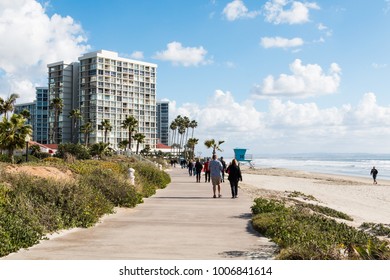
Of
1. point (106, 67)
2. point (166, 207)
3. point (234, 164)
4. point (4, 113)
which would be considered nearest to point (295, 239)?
point (166, 207)

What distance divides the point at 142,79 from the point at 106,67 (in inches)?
532

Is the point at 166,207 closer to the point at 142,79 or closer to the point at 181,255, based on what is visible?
the point at 181,255

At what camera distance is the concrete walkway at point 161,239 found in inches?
270


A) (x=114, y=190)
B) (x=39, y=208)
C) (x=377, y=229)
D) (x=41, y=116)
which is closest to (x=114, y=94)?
(x=41, y=116)

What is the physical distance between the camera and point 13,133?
4222 centimetres

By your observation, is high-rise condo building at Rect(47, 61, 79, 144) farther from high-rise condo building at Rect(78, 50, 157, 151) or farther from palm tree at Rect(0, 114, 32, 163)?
palm tree at Rect(0, 114, 32, 163)

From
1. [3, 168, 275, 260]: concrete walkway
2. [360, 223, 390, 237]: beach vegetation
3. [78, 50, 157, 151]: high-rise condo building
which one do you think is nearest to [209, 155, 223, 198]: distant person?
[3, 168, 275, 260]: concrete walkway

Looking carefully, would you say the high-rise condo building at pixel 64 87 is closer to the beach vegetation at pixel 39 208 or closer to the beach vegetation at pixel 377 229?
the beach vegetation at pixel 39 208

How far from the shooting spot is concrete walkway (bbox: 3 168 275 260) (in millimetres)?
6848

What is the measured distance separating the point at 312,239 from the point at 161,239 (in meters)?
2.77

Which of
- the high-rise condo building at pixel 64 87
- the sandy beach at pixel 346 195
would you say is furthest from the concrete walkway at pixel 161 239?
the high-rise condo building at pixel 64 87

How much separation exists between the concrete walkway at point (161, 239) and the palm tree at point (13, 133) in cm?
3338

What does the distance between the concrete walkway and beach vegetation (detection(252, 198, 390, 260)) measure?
30cm

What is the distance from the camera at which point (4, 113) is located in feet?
219
